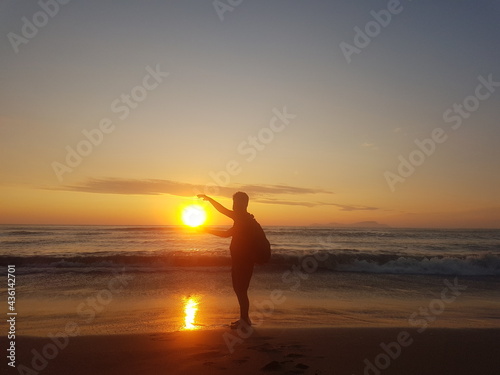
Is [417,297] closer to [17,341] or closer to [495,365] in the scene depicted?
[495,365]

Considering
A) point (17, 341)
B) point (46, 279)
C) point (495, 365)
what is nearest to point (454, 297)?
point (495, 365)

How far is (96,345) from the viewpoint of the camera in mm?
5918

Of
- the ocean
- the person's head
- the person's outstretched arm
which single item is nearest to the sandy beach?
the ocean

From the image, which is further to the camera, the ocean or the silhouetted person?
the ocean

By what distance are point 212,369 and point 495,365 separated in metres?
3.65

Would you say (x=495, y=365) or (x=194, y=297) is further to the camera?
(x=194, y=297)

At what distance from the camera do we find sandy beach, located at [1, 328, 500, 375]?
4738 mm
